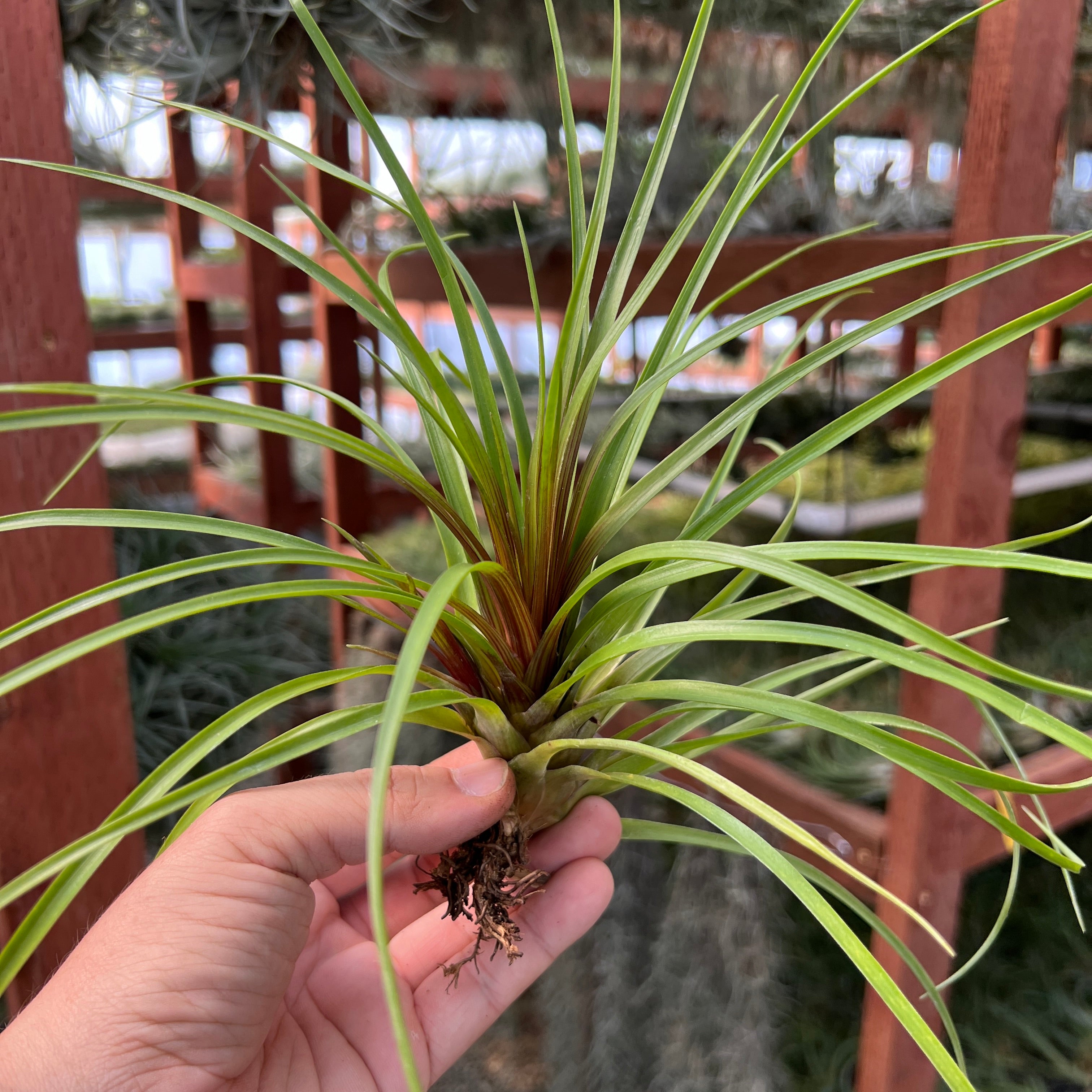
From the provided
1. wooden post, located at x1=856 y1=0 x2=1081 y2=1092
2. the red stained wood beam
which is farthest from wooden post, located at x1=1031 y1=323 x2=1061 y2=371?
the red stained wood beam

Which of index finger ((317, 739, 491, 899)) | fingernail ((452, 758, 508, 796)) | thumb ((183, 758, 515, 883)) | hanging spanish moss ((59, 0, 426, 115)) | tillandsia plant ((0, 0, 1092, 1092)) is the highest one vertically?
hanging spanish moss ((59, 0, 426, 115))

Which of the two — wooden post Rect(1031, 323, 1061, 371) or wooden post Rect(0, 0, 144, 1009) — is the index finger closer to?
wooden post Rect(0, 0, 144, 1009)

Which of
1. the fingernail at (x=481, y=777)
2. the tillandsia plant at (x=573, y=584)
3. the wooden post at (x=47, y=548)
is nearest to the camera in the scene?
the tillandsia plant at (x=573, y=584)

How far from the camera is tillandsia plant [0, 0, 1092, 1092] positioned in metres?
0.23

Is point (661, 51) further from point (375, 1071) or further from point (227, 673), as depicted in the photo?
point (375, 1071)

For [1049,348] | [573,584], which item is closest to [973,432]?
[573,584]

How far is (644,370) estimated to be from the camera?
349 mm

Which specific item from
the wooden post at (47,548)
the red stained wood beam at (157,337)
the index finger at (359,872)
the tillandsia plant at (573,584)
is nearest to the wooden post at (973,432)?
the tillandsia plant at (573,584)

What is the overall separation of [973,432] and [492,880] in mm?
435

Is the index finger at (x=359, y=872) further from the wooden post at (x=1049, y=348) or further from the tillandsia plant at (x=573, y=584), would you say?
the wooden post at (x=1049, y=348)

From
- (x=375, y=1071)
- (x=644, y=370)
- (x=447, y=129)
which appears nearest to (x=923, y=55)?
(x=447, y=129)

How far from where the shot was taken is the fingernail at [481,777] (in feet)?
1.09

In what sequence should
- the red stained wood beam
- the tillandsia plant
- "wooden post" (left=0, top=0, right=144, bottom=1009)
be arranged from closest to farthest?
the tillandsia plant → "wooden post" (left=0, top=0, right=144, bottom=1009) → the red stained wood beam

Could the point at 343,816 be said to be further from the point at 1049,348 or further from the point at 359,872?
the point at 1049,348
